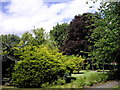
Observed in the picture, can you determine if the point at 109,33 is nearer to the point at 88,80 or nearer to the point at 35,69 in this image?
the point at 88,80

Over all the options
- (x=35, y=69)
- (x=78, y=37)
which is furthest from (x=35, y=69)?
(x=78, y=37)

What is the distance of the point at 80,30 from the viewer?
2188 centimetres

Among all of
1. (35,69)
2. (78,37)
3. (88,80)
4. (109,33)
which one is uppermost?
(78,37)

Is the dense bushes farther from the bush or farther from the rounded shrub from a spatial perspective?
the bush

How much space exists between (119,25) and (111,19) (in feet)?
2.26

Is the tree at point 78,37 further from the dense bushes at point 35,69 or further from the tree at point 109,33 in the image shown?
the dense bushes at point 35,69

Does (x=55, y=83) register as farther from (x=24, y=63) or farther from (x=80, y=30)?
→ (x=80, y=30)

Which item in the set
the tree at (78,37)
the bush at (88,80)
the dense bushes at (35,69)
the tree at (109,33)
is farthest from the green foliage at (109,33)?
the tree at (78,37)

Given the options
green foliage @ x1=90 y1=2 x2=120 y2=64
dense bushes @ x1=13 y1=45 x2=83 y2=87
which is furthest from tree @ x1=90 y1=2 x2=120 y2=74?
dense bushes @ x1=13 y1=45 x2=83 y2=87

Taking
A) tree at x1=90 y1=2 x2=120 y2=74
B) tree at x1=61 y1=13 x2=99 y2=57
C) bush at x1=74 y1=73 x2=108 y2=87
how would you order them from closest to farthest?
1. bush at x1=74 y1=73 x2=108 y2=87
2. tree at x1=90 y1=2 x2=120 y2=74
3. tree at x1=61 y1=13 x2=99 y2=57

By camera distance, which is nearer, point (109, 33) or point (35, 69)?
point (35, 69)

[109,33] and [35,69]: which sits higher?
[109,33]

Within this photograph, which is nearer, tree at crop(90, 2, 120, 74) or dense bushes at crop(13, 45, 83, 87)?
dense bushes at crop(13, 45, 83, 87)

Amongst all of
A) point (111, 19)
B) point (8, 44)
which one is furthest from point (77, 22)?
point (8, 44)
